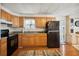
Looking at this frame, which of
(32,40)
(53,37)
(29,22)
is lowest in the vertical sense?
(32,40)

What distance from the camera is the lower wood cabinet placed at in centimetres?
678

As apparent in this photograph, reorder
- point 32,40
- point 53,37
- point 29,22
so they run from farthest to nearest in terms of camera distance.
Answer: point 29,22 → point 32,40 → point 53,37

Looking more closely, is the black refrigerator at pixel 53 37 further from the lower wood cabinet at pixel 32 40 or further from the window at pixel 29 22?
the window at pixel 29 22

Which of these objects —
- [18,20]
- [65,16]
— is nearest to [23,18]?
[18,20]

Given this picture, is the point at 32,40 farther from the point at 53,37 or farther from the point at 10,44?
the point at 10,44

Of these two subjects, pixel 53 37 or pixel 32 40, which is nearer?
pixel 53 37

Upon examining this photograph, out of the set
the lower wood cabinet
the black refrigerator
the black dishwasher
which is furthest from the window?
the black dishwasher

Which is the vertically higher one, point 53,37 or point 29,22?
point 29,22

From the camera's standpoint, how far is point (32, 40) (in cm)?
685

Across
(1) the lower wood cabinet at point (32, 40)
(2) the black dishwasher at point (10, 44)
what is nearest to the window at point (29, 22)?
(1) the lower wood cabinet at point (32, 40)

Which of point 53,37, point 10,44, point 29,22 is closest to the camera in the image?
point 10,44

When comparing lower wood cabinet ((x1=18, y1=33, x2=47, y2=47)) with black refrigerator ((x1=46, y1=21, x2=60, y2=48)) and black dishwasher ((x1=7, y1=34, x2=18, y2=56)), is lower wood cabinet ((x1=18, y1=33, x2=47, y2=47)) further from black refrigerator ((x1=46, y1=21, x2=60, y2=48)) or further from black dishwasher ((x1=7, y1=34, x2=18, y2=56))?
black dishwasher ((x1=7, y1=34, x2=18, y2=56))

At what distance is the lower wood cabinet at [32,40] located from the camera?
6783mm

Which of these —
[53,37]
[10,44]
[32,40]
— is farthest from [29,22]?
[10,44]
